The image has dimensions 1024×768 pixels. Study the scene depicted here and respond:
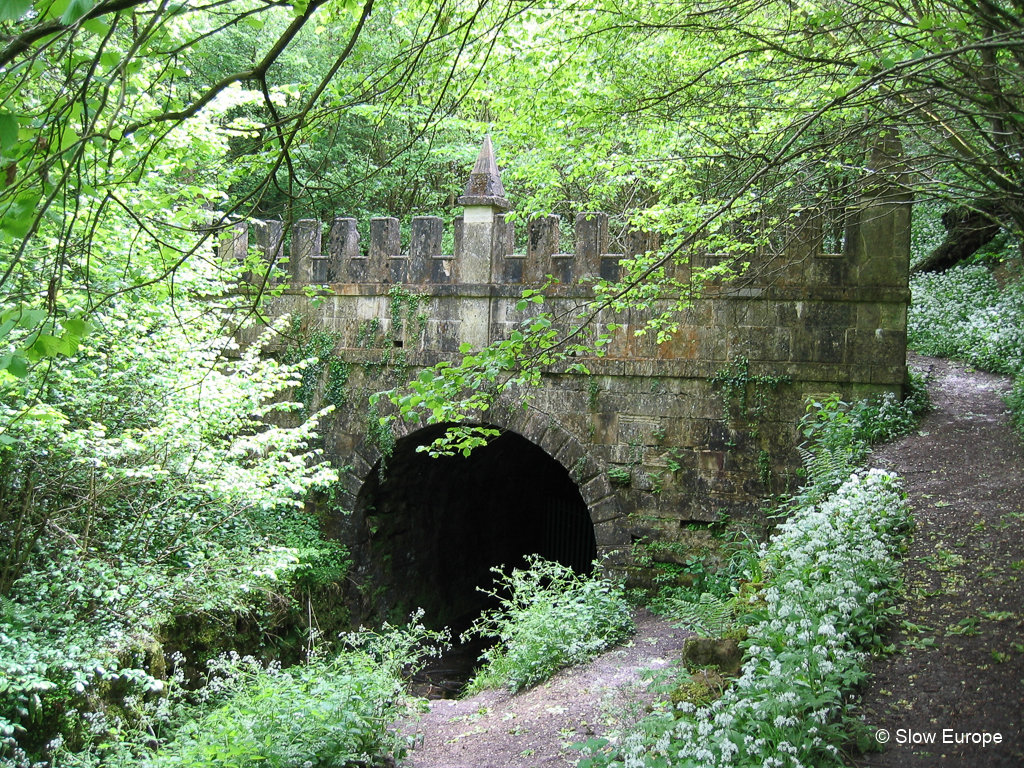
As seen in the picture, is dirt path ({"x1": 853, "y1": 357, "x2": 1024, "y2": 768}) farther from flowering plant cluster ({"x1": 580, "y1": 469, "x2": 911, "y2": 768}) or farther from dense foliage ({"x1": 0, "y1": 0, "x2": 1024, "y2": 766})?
dense foliage ({"x1": 0, "y1": 0, "x2": 1024, "y2": 766})

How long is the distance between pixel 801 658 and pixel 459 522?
9023 mm

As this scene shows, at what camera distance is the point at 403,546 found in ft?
35.3

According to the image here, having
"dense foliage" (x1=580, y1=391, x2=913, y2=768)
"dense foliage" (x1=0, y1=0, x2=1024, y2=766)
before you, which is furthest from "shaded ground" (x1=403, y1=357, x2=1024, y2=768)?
"dense foliage" (x1=0, y1=0, x2=1024, y2=766)

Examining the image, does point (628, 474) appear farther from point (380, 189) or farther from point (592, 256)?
point (380, 189)

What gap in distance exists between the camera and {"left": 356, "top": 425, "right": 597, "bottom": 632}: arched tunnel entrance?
10203 millimetres

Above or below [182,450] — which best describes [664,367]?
above

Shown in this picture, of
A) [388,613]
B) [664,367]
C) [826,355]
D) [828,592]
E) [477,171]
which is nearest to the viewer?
[828,592]

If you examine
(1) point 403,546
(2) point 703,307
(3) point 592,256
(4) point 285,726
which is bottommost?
(1) point 403,546

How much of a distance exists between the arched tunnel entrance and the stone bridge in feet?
0.16

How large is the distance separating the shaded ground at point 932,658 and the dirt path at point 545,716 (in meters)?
0.01

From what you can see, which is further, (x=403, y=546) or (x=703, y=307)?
(x=403, y=546)

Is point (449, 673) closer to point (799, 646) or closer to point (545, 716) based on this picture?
point (545, 716)

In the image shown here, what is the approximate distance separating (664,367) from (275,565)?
4332 mm

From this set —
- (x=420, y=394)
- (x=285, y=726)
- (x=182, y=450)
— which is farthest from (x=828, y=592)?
(x=182, y=450)
